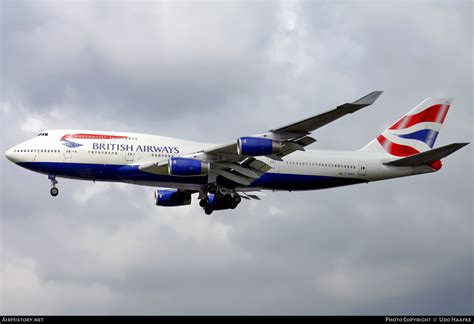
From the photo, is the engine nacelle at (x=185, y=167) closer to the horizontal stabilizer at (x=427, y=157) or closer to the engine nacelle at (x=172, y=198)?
the engine nacelle at (x=172, y=198)

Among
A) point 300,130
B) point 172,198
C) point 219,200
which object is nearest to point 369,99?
point 300,130

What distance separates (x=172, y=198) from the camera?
65.1 meters

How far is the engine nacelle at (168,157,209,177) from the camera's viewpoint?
54938 mm

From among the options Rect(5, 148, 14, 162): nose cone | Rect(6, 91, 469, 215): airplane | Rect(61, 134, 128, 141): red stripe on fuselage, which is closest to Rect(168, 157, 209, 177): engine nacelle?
Rect(6, 91, 469, 215): airplane

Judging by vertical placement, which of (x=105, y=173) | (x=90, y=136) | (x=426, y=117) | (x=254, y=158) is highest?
(x=426, y=117)

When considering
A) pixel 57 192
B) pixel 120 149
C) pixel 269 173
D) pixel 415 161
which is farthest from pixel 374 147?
pixel 57 192

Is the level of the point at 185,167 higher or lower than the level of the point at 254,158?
lower

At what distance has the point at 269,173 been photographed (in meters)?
59.6

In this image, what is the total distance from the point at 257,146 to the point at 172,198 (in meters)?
14.0

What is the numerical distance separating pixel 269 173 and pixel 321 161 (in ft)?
12.4

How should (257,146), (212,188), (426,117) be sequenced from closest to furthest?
(257,146)
(212,188)
(426,117)

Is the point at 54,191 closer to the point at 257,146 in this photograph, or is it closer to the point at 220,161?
the point at 220,161

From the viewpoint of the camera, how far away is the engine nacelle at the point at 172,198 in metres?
65.0

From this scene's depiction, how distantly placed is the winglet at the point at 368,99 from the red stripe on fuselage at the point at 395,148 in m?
16.2
